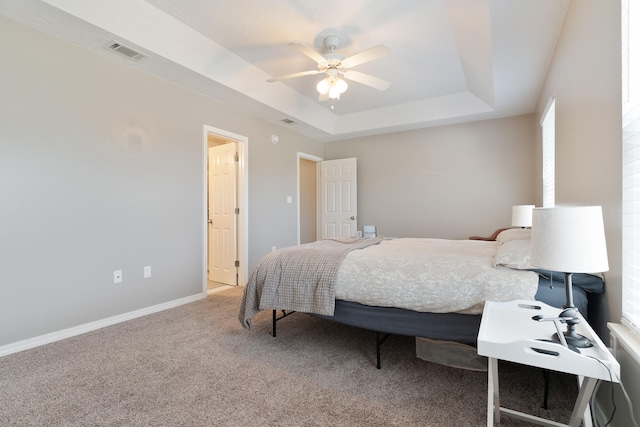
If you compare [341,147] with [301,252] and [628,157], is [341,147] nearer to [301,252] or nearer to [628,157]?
[301,252]

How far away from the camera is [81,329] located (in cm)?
261

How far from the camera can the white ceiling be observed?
228cm

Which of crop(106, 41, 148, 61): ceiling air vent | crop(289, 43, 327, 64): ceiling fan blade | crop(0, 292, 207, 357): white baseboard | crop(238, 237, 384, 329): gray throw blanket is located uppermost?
crop(106, 41, 148, 61): ceiling air vent

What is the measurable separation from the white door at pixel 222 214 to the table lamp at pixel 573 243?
3.75 meters

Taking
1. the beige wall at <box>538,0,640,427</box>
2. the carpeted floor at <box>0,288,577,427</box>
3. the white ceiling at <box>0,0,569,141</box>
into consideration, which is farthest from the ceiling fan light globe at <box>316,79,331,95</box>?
the carpeted floor at <box>0,288,577,427</box>

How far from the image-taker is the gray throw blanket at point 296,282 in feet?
6.91

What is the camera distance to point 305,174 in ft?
21.3

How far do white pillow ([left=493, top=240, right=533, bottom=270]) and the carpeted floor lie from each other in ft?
2.35

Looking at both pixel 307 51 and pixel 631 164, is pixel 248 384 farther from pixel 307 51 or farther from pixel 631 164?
pixel 307 51

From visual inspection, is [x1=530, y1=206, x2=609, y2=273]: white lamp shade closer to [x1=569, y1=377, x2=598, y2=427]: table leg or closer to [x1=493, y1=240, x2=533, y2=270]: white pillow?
[x1=569, y1=377, x2=598, y2=427]: table leg

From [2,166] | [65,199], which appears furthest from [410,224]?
[2,166]

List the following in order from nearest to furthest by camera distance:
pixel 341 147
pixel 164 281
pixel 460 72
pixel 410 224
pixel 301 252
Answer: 1. pixel 301 252
2. pixel 164 281
3. pixel 460 72
4. pixel 410 224
5. pixel 341 147

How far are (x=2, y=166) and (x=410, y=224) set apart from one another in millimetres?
4922

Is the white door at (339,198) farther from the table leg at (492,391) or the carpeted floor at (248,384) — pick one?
the table leg at (492,391)
